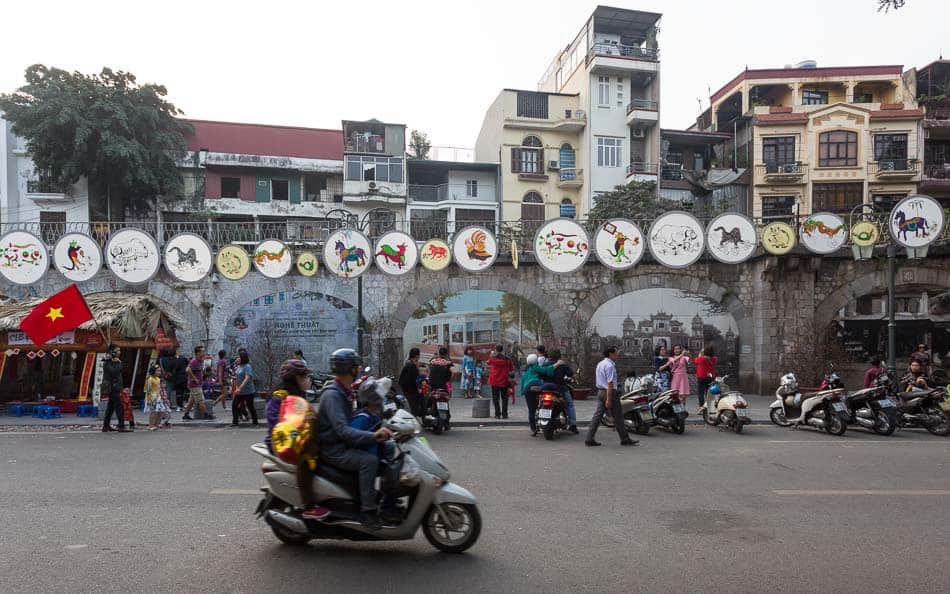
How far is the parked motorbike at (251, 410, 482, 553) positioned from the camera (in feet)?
15.6

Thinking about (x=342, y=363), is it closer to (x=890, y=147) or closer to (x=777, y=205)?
(x=777, y=205)

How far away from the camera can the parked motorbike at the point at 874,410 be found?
11016 mm

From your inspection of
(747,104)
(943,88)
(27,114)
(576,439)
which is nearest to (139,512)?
(576,439)

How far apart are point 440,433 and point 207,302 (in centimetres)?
1041

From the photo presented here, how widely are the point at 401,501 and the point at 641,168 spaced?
3317cm

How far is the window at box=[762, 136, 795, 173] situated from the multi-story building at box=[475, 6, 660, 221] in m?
5.55

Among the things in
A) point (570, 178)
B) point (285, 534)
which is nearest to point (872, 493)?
point (285, 534)

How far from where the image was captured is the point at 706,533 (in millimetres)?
5348

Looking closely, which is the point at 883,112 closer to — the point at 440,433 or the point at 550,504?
the point at 440,433

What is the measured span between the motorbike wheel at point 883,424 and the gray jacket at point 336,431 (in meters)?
10.3

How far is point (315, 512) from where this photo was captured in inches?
187

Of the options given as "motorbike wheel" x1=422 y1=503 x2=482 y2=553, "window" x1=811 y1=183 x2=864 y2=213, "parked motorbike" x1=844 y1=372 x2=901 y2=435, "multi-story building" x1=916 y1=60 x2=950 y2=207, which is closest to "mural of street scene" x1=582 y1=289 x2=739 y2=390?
"parked motorbike" x1=844 y1=372 x2=901 y2=435

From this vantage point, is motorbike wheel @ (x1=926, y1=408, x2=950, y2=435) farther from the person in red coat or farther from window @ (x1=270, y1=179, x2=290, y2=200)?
window @ (x1=270, y1=179, x2=290, y2=200)

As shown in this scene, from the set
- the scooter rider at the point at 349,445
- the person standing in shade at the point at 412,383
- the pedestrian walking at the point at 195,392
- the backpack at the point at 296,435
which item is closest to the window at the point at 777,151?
the person standing in shade at the point at 412,383
